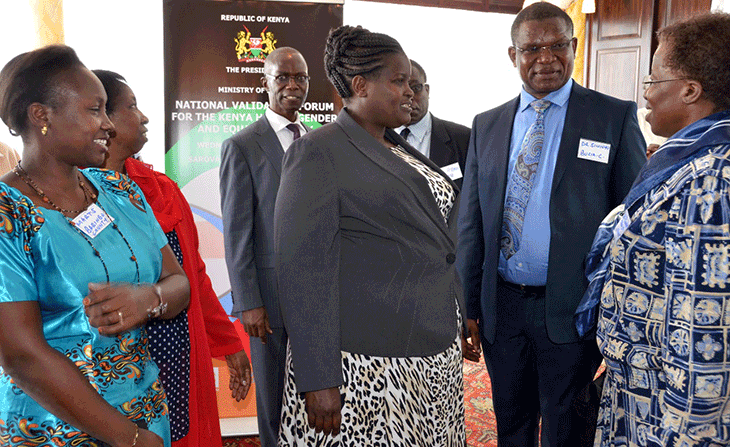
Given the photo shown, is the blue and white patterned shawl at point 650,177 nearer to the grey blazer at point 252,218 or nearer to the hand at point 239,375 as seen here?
the hand at point 239,375

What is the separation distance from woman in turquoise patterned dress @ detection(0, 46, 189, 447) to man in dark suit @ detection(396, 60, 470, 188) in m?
1.96

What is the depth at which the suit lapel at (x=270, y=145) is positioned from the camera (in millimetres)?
2686

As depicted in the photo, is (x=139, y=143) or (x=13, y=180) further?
(x=139, y=143)

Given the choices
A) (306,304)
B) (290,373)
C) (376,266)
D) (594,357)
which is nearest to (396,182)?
(376,266)

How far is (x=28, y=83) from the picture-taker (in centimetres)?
122

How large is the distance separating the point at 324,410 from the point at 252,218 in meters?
1.28

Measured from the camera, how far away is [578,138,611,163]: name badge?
2.07 meters

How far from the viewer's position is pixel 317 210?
1.57 metres

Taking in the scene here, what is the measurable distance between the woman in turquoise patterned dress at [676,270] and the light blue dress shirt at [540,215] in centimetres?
42

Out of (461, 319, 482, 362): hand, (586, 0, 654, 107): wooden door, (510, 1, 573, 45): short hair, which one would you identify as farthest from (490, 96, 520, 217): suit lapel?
(586, 0, 654, 107): wooden door

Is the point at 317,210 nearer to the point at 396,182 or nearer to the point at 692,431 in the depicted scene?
the point at 396,182

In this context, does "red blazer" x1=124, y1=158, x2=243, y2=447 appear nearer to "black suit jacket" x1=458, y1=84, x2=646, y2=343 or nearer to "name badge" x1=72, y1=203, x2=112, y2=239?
"name badge" x1=72, y1=203, x2=112, y2=239

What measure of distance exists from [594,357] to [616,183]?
657 mm

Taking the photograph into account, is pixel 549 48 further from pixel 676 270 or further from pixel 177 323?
pixel 177 323
